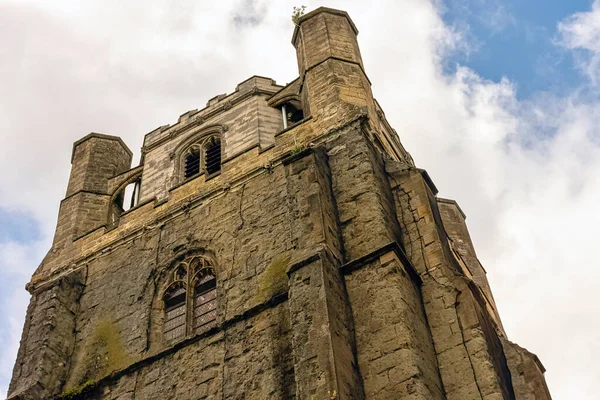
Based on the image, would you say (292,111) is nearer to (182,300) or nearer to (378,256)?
(182,300)

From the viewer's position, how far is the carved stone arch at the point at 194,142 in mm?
16078

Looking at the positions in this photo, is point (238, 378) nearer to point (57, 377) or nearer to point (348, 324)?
point (348, 324)

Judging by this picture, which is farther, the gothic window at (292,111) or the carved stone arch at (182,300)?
the gothic window at (292,111)

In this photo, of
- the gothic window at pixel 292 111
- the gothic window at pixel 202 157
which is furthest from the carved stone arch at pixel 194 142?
the gothic window at pixel 292 111

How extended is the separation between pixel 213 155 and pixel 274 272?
5.35 metres

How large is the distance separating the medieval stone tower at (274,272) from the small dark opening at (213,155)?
0.17ft

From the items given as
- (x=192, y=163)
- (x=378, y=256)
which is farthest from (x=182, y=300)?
(x=192, y=163)

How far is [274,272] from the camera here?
36.8 feet

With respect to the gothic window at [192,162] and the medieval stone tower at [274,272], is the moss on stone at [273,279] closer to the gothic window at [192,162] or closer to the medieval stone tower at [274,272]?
the medieval stone tower at [274,272]

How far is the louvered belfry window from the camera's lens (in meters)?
11.7

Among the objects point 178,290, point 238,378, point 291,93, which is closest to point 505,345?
point 238,378

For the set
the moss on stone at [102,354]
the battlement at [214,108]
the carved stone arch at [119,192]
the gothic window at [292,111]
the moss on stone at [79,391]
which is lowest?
the moss on stone at [79,391]

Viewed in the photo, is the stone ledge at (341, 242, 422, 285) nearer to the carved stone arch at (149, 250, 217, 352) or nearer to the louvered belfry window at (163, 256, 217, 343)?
the carved stone arch at (149, 250, 217, 352)

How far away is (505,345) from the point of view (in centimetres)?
1002
